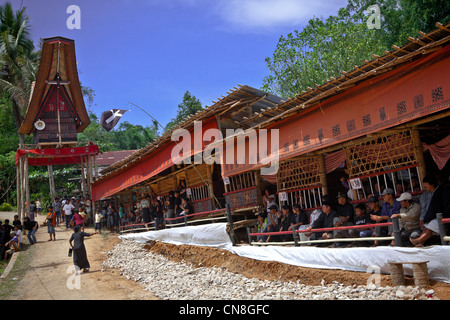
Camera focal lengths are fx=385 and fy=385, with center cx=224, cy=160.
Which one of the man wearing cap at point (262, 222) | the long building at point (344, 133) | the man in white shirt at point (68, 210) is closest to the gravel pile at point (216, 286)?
the man wearing cap at point (262, 222)

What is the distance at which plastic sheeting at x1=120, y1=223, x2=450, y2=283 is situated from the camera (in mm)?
5910

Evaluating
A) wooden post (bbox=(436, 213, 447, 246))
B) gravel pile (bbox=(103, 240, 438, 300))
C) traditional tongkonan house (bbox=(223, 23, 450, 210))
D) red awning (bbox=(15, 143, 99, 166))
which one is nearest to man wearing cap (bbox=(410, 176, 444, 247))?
wooden post (bbox=(436, 213, 447, 246))

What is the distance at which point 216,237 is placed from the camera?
11.3 metres

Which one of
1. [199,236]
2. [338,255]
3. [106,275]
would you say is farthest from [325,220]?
[106,275]

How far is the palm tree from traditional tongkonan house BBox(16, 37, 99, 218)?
4395 mm

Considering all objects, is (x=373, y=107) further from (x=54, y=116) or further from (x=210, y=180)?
(x=54, y=116)

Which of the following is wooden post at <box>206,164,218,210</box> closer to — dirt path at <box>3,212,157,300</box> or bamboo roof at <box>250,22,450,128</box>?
dirt path at <box>3,212,157,300</box>

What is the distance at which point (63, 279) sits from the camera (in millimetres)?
11602

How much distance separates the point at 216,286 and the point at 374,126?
4.94 m

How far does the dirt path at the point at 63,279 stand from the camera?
9633 millimetres

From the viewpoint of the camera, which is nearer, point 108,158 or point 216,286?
point 216,286

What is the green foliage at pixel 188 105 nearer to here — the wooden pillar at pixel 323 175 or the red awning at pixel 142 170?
the red awning at pixel 142 170
